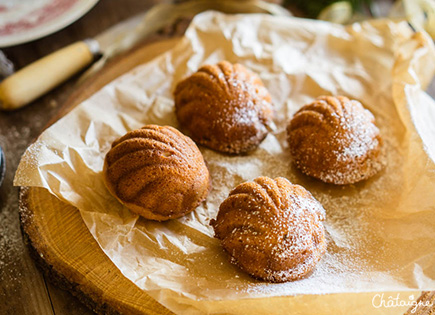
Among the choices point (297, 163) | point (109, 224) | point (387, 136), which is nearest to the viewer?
point (109, 224)

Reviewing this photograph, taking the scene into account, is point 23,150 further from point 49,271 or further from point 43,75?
point 49,271

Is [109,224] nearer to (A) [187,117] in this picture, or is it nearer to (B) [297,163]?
(A) [187,117]

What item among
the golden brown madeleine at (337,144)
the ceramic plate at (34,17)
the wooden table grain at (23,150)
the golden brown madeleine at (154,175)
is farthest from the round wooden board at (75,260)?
the ceramic plate at (34,17)

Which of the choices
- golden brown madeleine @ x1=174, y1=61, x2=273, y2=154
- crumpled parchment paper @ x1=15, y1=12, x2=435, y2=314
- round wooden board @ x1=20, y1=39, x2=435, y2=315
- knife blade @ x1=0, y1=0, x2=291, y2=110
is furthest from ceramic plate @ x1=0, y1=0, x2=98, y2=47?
round wooden board @ x1=20, y1=39, x2=435, y2=315

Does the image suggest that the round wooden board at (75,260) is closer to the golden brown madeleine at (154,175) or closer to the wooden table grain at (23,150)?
the wooden table grain at (23,150)

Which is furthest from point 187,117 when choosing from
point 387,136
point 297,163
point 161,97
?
point 387,136

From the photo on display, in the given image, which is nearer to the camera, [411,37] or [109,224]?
[109,224]

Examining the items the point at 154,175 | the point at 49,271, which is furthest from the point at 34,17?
the point at 49,271

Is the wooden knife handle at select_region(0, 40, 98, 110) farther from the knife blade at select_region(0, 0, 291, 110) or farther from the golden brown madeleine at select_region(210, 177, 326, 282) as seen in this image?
the golden brown madeleine at select_region(210, 177, 326, 282)
